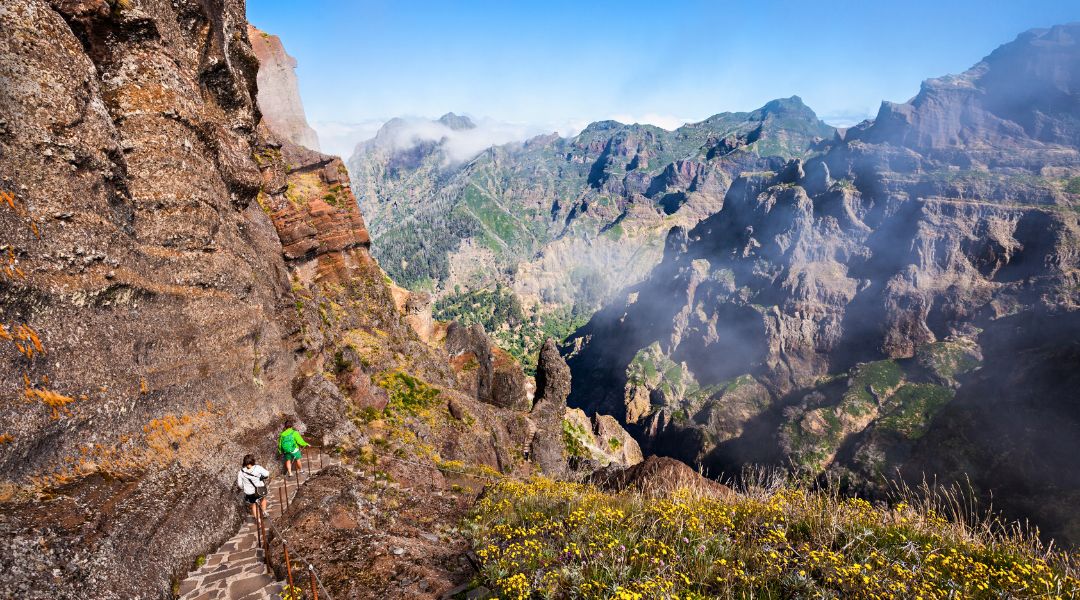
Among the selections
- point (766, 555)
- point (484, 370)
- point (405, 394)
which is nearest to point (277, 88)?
point (484, 370)

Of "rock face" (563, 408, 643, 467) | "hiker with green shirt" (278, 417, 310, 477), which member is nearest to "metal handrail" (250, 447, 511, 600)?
"hiker with green shirt" (278, 417, 310, 477)

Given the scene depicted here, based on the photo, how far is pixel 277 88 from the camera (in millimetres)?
55125

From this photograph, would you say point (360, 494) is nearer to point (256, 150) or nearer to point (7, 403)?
point (7, 403)

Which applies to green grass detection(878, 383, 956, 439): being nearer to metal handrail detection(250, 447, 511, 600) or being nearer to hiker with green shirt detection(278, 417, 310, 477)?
metal handrail detection(250, 447, 511, 600)

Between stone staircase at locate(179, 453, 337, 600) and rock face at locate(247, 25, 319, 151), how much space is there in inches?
1871

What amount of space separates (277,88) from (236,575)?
59221 millimetres

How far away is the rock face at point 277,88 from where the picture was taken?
169 ft

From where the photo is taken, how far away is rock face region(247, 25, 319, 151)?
51.5 m

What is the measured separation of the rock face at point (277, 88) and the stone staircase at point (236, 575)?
47522mm

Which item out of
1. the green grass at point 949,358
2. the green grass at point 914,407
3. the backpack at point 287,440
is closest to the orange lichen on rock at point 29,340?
the backpack at point 287,440

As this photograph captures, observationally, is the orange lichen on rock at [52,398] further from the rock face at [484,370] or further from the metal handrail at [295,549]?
the rock face at [484,370]

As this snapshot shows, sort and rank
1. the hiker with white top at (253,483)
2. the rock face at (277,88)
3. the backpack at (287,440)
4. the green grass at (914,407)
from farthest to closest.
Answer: the green grass at (914,407)
the rock face at (277,88)
the backpack at (287,440)
the hiker with white top at (253,483)

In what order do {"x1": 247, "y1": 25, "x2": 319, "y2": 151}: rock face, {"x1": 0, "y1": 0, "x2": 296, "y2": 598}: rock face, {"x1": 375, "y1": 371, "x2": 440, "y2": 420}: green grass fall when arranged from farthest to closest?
{"x1": 247, "y1": 25, "x2": 319, "y2": 151}: rock face, {"x1": 375, "y1": 371, "x2": 440, "y2": 420}: green grass, {"x1": 0, "y1": 0, "x2": 296, "y2": 598}: rock face

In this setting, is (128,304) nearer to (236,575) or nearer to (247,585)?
(236,575)
